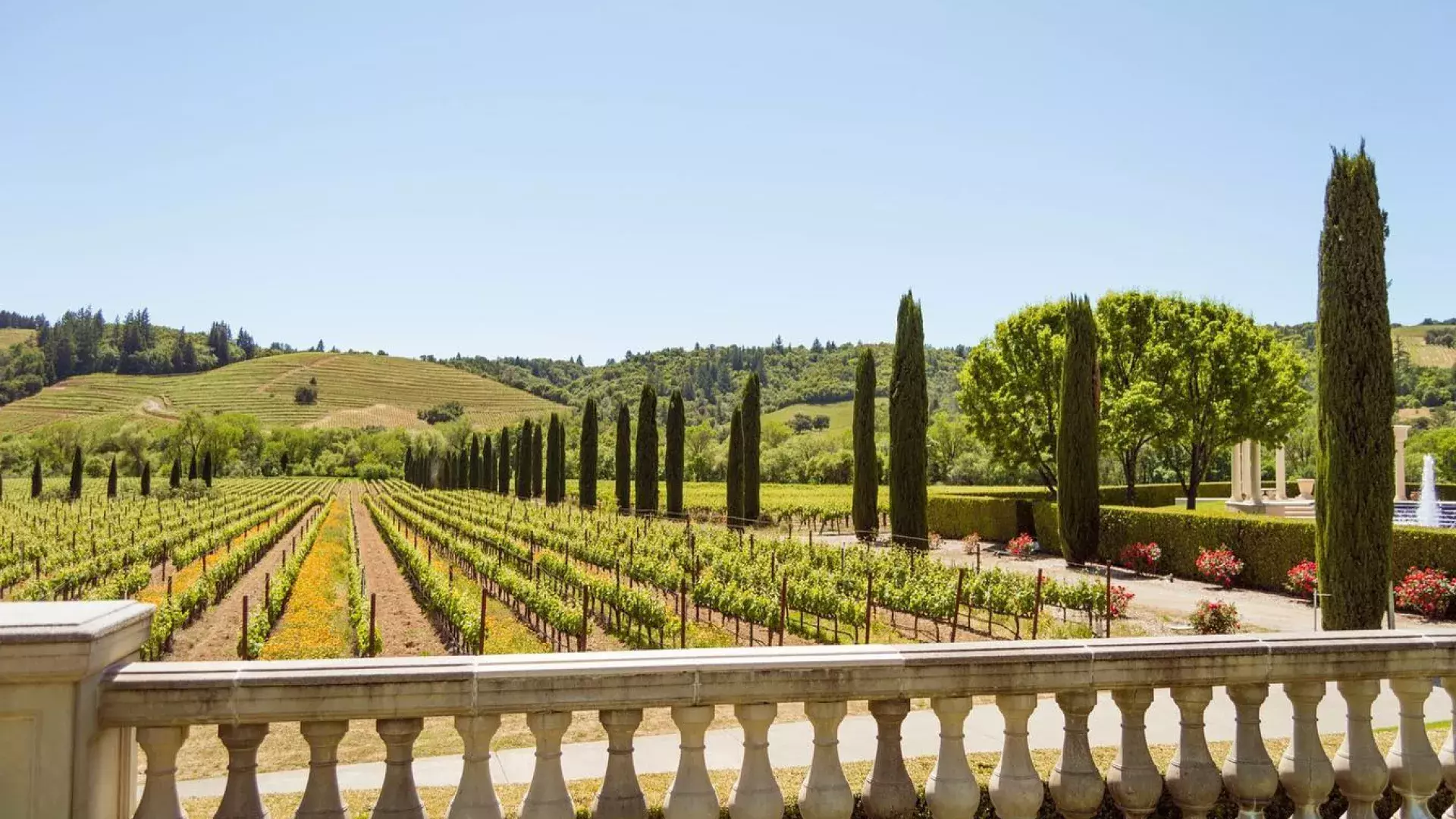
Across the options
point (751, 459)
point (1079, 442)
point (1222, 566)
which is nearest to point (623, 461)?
point (751, 459)

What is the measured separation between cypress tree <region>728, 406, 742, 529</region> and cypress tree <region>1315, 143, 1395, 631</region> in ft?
94.3

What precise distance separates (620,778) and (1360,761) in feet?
9.48

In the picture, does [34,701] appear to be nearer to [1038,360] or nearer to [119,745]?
[119,745]

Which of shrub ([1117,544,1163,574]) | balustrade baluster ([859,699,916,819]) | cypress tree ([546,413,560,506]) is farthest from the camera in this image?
cypress tree ([546,413,560,506])

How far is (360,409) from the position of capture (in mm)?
153500

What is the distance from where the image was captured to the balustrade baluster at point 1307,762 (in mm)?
3352

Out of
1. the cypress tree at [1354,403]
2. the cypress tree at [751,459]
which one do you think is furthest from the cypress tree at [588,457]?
the cypress tree at [1354,403]

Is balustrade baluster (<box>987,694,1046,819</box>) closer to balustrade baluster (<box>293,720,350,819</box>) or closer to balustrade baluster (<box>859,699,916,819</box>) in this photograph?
balustrade baluster (<box>859,699,916,819</box>)

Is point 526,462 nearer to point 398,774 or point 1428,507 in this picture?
point 1428,507

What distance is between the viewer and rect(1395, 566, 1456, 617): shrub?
15.5m

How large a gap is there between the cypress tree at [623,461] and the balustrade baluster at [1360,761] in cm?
4675

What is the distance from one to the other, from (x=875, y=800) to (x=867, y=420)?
1212 inches

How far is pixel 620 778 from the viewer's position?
291 centimetres

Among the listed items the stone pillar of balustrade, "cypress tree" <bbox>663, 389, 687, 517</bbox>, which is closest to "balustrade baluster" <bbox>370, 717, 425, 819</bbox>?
the stone pillar of balustrade
